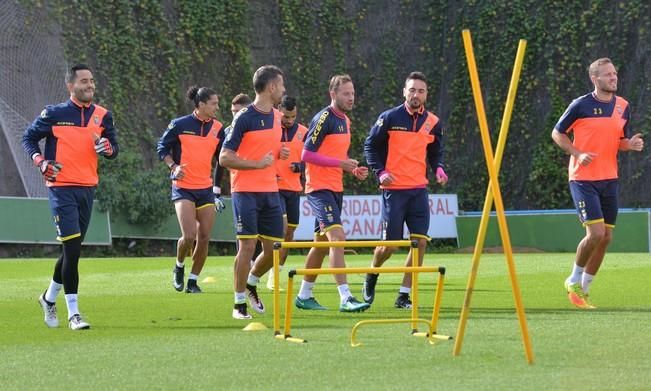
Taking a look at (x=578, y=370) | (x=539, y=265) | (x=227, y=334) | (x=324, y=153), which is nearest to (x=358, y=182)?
(x=539, y=265)

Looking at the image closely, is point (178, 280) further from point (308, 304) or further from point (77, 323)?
point (77, 323)

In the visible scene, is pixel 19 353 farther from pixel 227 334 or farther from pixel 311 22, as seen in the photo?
pixel 311 22

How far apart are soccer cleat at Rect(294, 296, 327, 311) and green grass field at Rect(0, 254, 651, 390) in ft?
1.59

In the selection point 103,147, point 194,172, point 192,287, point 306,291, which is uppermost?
point 103,147

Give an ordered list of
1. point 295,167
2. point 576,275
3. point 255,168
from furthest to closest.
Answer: point 295,167 < point 576,275 < point 255,168

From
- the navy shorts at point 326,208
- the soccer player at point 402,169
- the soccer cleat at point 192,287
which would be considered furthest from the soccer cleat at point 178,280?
the soccer player at point 402,169

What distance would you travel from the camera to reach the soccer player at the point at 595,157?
40.1ft

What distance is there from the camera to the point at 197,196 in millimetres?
15133

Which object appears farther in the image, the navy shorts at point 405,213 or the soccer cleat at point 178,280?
the soccer cleat at point 178,280

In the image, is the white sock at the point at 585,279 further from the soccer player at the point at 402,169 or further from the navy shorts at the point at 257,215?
the navy shorts at the point at 257,215

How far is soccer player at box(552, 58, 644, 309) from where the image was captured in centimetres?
1223

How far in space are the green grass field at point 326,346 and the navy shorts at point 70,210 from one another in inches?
33.8

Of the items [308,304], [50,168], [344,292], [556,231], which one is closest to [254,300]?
[308,304]

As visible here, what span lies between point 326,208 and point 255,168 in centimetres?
171
